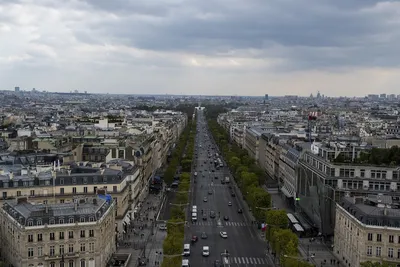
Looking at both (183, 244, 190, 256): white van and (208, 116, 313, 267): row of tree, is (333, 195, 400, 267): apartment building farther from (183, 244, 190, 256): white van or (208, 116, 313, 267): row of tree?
(183, 244, 190, 256): white van

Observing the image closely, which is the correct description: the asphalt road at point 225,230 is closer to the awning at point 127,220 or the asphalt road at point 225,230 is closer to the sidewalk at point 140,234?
the sidewalk at point 140,234

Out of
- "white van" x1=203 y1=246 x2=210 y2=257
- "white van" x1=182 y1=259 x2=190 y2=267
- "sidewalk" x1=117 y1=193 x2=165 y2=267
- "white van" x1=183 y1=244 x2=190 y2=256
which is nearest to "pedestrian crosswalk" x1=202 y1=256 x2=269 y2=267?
"white van" x1=203 y1=246 x2=210 y2=257

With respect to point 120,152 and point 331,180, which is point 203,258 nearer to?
point 331,180

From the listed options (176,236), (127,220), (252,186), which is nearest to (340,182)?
(252,186)

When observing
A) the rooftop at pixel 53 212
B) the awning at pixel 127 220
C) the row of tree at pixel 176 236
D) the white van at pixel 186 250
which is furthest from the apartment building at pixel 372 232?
the awning at pixel 127 220

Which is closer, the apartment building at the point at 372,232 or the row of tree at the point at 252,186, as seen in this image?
the apartment building at the point at 372,232

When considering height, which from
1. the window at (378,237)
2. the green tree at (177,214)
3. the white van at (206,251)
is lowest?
the white van at (206,251)

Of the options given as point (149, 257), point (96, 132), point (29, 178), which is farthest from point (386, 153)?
point (96, 132)
